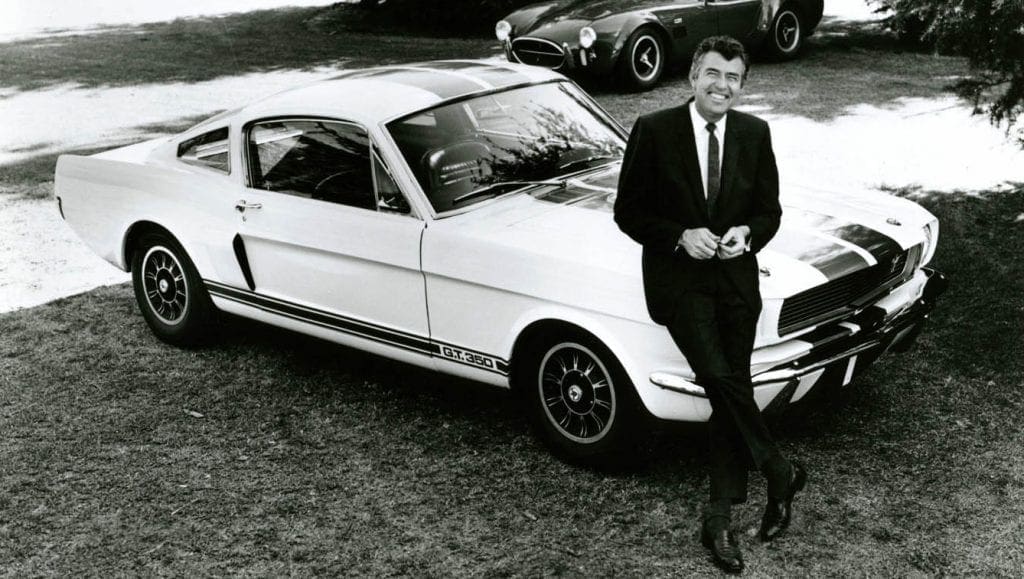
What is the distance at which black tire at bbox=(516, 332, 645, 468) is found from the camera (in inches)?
175

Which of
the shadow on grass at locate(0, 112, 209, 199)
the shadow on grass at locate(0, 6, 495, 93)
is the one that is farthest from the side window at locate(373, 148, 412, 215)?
the shadow on grass at locate(0, 6, 495, 93)

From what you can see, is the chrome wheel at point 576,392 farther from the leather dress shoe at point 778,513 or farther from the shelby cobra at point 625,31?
the shelby cobra at point 625,31

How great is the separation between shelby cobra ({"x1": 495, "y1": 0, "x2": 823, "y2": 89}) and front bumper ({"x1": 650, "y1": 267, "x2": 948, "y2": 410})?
24.4ft

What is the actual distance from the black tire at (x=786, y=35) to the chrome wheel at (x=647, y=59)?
194 cm

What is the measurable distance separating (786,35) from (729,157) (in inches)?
406

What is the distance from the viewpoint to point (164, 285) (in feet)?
21.0

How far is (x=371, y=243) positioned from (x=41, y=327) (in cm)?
307

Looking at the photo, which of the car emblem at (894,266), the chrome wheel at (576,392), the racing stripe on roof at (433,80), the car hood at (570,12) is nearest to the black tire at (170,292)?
the racing stripe on roof at (433,80)

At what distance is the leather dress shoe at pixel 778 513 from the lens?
412 centimetres

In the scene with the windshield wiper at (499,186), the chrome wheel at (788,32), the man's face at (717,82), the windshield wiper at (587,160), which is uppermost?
the man's face at (717,82)

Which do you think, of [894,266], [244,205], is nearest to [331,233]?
[244,205]

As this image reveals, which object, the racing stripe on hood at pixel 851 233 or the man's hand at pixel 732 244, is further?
the racing stripe on hood at pixel 851 233

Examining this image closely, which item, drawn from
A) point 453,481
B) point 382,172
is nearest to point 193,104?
point 382,172

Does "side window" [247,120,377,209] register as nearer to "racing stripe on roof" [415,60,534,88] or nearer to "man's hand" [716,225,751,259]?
"racing stripe on roof" [415,60,534,88]
